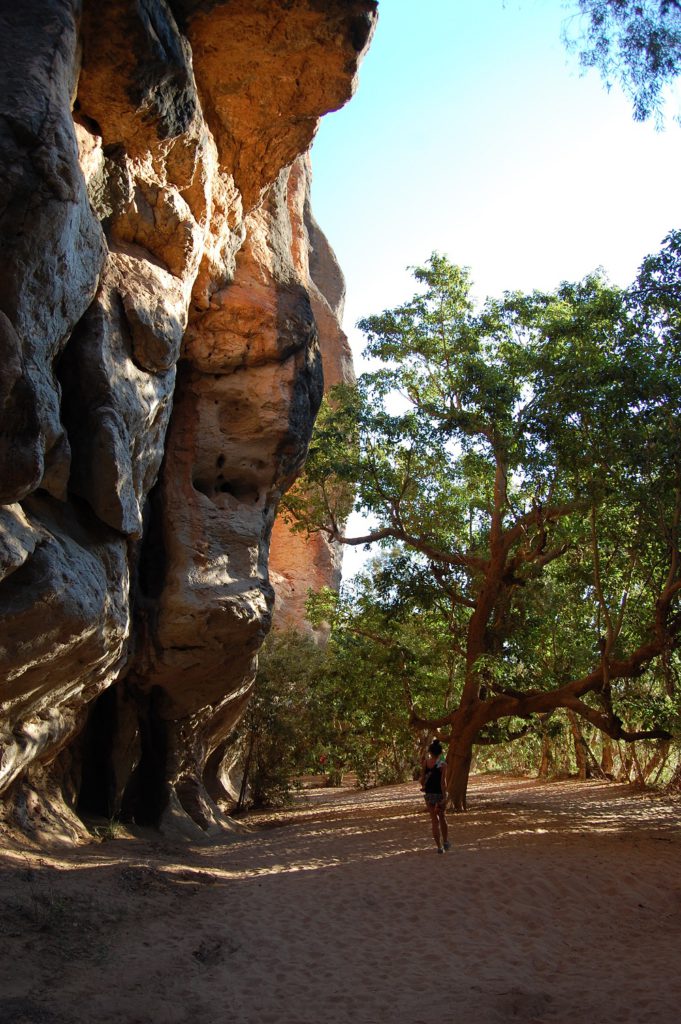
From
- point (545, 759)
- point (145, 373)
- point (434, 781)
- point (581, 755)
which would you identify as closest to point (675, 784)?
point (581, 755)

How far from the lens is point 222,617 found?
13.2 m

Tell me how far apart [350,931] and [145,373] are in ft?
23.2

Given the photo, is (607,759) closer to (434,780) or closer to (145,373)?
(434,780)

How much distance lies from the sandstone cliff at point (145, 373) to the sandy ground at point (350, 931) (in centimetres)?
204

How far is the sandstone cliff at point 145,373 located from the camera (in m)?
7.31

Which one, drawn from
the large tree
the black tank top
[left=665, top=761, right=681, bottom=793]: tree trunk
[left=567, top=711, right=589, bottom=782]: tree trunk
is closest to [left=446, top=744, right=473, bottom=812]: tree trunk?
the large tree

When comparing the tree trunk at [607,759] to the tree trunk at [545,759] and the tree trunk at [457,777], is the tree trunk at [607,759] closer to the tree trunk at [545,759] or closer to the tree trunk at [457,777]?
the tree trunk at [545,759]

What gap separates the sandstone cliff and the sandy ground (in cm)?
204

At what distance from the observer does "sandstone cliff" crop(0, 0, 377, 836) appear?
731 cm

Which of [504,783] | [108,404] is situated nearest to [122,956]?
[108,404]

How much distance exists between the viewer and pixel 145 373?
10.4m

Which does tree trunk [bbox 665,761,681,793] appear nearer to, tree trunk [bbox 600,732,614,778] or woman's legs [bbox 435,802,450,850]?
tree trunk [bbox 600,732,614,778]

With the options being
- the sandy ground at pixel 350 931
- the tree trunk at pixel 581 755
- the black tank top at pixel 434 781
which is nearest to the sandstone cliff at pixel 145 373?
the sandy ground at pixel 350 931

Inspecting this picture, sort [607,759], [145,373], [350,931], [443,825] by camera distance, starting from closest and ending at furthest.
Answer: [350,931], [145,373], [443,825], [607,759]
